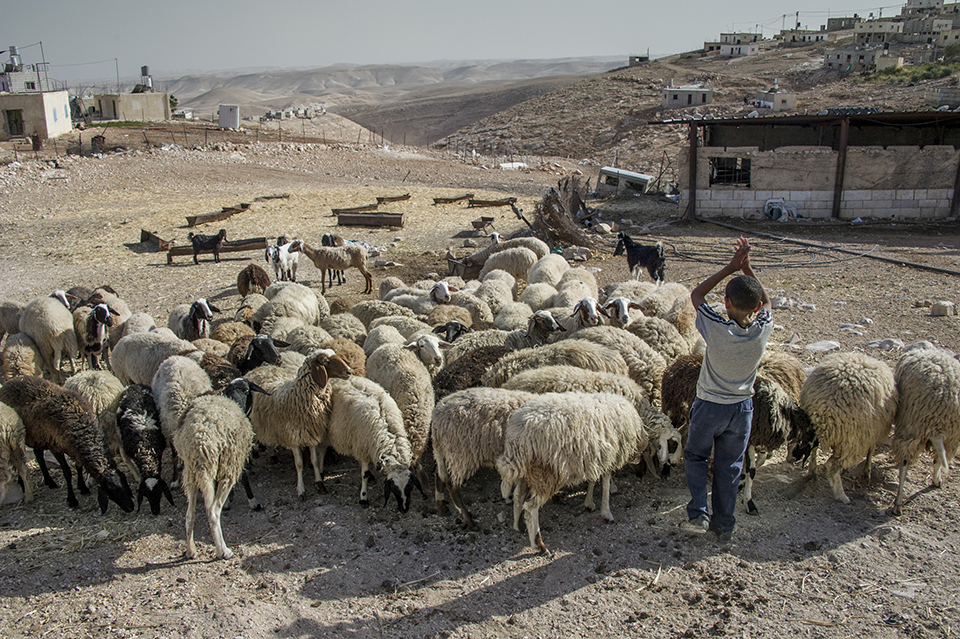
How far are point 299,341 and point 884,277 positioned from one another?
1084 cm

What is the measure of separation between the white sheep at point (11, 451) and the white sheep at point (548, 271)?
7.65 metres

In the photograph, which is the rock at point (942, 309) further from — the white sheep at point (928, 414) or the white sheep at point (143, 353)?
the white sheep at point (143, 353)

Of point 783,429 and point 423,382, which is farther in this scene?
Result: point 423,382

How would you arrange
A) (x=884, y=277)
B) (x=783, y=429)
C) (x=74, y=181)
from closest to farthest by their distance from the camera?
(x=783, y=429) < (x=884, y=277) < (x=74, y=181)

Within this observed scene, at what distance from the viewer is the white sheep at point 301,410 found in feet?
20.3

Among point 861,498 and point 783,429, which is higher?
point 783,429

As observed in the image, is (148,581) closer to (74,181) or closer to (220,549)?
(220,549)

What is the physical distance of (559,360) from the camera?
22.0ft

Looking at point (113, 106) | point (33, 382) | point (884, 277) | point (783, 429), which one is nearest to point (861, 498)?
point (783, 429)

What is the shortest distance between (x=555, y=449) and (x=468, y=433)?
0.76 metres

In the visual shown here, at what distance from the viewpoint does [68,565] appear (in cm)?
507

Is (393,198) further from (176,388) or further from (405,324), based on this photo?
(176,388)

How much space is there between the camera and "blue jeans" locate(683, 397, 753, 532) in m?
4.72

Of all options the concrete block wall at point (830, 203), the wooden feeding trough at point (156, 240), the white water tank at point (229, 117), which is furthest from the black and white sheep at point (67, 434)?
the white water tank at point (229, 117)
